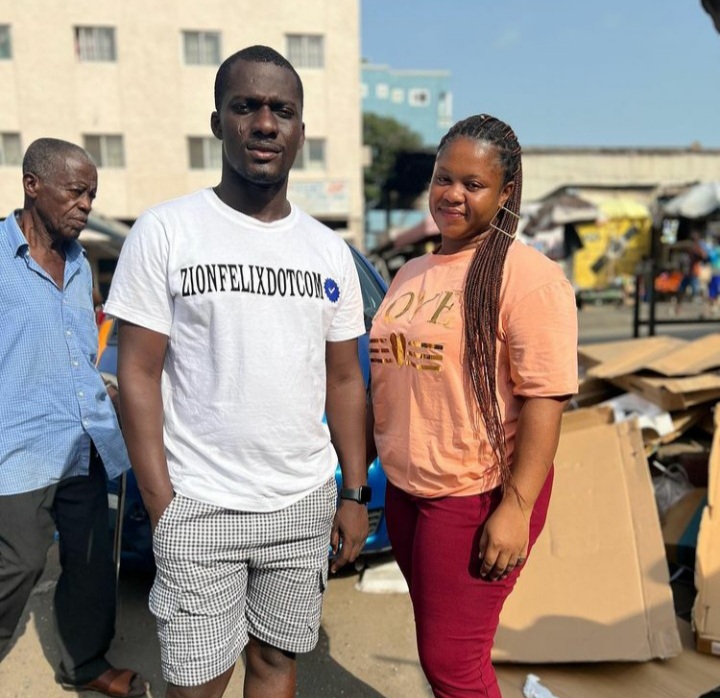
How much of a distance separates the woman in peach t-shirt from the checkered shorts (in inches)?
11.4

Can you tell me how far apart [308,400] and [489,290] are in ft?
1.75

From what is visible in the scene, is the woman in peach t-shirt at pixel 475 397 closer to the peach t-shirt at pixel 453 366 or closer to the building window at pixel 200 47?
the peach t-shirt at pixel 453 366

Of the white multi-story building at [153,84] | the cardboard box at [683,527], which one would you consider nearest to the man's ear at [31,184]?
the cardboard box at [683,527]

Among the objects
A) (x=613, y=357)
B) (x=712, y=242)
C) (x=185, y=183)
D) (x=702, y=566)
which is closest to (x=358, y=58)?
(x=185, y=183)

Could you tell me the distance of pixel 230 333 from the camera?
1.57 metres

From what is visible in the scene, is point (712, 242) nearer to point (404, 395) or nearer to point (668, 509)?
point (668, 509)

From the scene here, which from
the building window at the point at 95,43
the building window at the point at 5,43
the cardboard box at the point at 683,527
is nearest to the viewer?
Answer: the cardboard box at the point at 683,527

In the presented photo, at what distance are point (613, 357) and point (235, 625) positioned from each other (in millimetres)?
3567

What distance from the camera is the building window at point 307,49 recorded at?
2256 cm

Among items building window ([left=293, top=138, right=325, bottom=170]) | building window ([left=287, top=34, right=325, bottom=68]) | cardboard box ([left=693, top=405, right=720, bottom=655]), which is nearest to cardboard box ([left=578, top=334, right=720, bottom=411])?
cardboard box ([left=693, top=405, right=720, bottom=655])

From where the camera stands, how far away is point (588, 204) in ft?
63.7

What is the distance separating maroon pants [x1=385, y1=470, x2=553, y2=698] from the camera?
1694mm

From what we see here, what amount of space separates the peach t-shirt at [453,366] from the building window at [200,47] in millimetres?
22992

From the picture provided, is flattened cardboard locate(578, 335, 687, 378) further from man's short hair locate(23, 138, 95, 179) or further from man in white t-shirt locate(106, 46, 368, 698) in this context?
man's short hair locate(23, 138, 95, 179)
